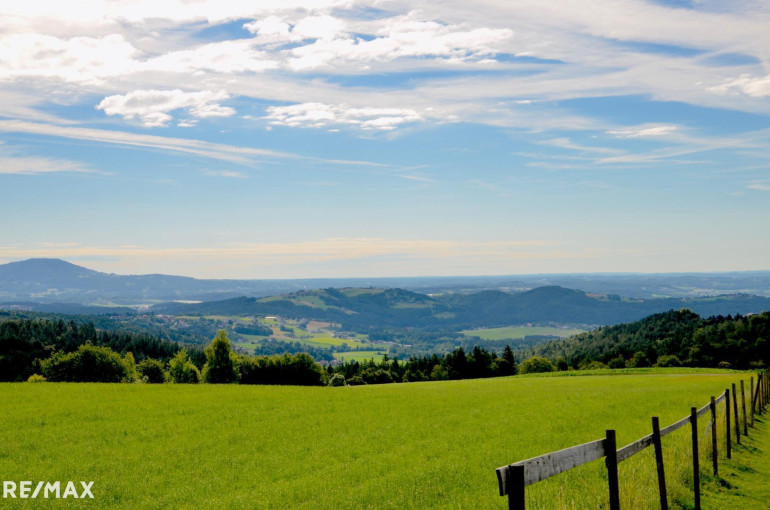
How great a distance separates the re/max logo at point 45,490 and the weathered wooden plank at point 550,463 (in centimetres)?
1640

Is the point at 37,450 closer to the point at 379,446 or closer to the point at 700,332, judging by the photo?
the point at 379,446

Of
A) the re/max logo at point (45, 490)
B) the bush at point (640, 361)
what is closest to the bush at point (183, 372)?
the re/max logo at point (45, 490)

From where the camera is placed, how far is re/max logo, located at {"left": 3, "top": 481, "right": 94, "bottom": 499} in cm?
1739

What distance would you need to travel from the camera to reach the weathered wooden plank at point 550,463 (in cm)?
643

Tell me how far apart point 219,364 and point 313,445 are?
68.3 metres

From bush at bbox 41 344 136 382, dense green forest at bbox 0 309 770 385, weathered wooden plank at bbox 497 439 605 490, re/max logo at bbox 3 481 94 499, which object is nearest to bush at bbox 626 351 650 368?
dense green forest at bbox 0 309 770 385

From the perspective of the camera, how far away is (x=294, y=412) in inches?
1451

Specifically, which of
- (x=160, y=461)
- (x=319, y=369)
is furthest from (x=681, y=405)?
(x=319, y=369)

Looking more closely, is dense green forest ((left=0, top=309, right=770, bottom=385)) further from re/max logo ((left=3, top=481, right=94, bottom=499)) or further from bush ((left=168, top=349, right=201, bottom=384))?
re/max logo ((left=3, top=481, right=94, bottom=499))

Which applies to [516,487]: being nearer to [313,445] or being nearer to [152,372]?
[313,445]

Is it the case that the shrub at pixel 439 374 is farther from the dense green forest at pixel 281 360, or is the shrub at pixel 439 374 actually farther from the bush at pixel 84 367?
the bush at pixel 84 367

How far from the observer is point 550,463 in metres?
7.18

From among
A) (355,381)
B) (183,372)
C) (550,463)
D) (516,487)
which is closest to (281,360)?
(183,372)

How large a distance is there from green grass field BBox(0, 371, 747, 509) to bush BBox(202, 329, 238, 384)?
4126 cm
